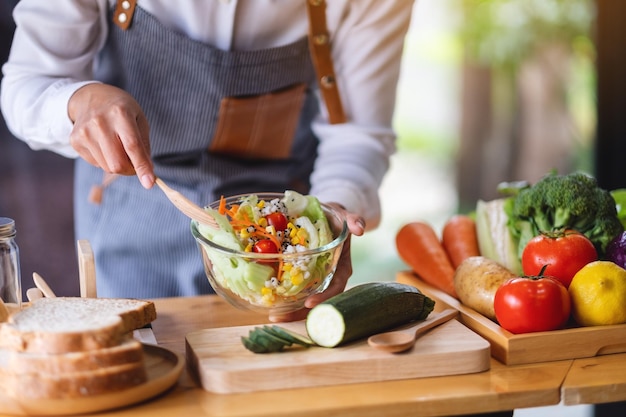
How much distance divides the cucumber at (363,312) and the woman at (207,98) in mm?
373

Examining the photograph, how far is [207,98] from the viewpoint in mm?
2029

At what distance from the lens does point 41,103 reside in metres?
1.77

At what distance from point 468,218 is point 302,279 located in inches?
27.1

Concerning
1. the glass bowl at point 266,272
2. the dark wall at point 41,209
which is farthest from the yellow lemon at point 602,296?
the dark wall at point 41,209

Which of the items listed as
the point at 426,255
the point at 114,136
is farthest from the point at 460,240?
the point at 114,136

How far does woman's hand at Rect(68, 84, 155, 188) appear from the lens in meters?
1.49

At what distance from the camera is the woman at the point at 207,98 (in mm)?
1888

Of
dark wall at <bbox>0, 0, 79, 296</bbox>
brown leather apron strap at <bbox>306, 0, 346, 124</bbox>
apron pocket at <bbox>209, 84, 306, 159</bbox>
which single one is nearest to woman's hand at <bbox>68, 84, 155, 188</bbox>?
apron pocket at <bbox>209, 84, 306, 159</bbox>

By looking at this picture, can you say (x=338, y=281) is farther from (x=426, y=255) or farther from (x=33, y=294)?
(x=33, y=294)

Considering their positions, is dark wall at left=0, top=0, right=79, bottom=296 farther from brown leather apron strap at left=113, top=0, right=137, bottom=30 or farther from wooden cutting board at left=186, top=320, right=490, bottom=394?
wooden cutting board at left=186, top=320, right=490, bottom=394

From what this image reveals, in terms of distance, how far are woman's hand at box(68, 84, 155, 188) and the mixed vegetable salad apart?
0.54 feet

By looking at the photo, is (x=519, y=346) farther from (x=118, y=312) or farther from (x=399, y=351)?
(x=118, y=312)

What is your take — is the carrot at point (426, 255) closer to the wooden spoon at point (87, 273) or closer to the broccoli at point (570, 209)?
the broccoli at point (570, 209)

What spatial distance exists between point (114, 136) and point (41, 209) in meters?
1.83
